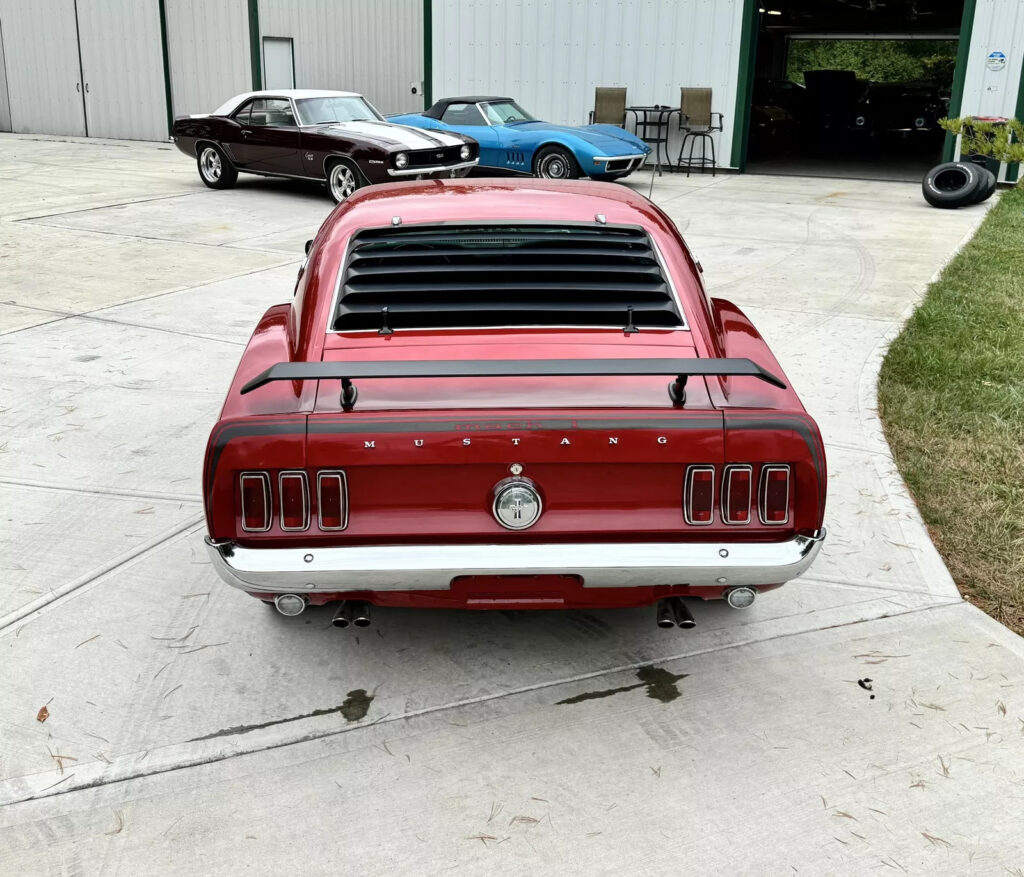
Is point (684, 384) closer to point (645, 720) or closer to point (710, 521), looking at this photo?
point (710, 521)

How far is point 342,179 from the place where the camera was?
13.8 metres

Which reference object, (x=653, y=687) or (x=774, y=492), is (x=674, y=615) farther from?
(x=774, y=492)

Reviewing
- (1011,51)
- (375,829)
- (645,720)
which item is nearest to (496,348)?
(645,720)

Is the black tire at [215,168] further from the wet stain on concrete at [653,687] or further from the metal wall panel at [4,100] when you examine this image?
the metal wall panel at [4,100]

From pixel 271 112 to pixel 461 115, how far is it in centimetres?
288

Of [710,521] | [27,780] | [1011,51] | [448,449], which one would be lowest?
[27,780]

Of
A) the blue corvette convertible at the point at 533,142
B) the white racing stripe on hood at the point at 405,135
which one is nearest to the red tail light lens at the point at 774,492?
the white racing stripe on hood at the point at 405,135

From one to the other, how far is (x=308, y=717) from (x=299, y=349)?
1.23 m

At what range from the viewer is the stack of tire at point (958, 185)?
47.6 feet

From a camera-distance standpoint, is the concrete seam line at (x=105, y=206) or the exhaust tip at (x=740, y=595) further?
the concrete seam line at (x=105, y=206)

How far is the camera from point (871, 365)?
7000 millimetres

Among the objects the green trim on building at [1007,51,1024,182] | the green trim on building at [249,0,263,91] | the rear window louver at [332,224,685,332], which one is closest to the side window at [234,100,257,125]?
the green trim on building at [249,0,263,91]

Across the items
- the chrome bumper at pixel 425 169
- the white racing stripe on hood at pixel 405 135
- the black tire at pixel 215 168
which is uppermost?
the white racing stripe on hood at pixel 405 135

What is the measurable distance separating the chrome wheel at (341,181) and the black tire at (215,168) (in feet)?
7.01
